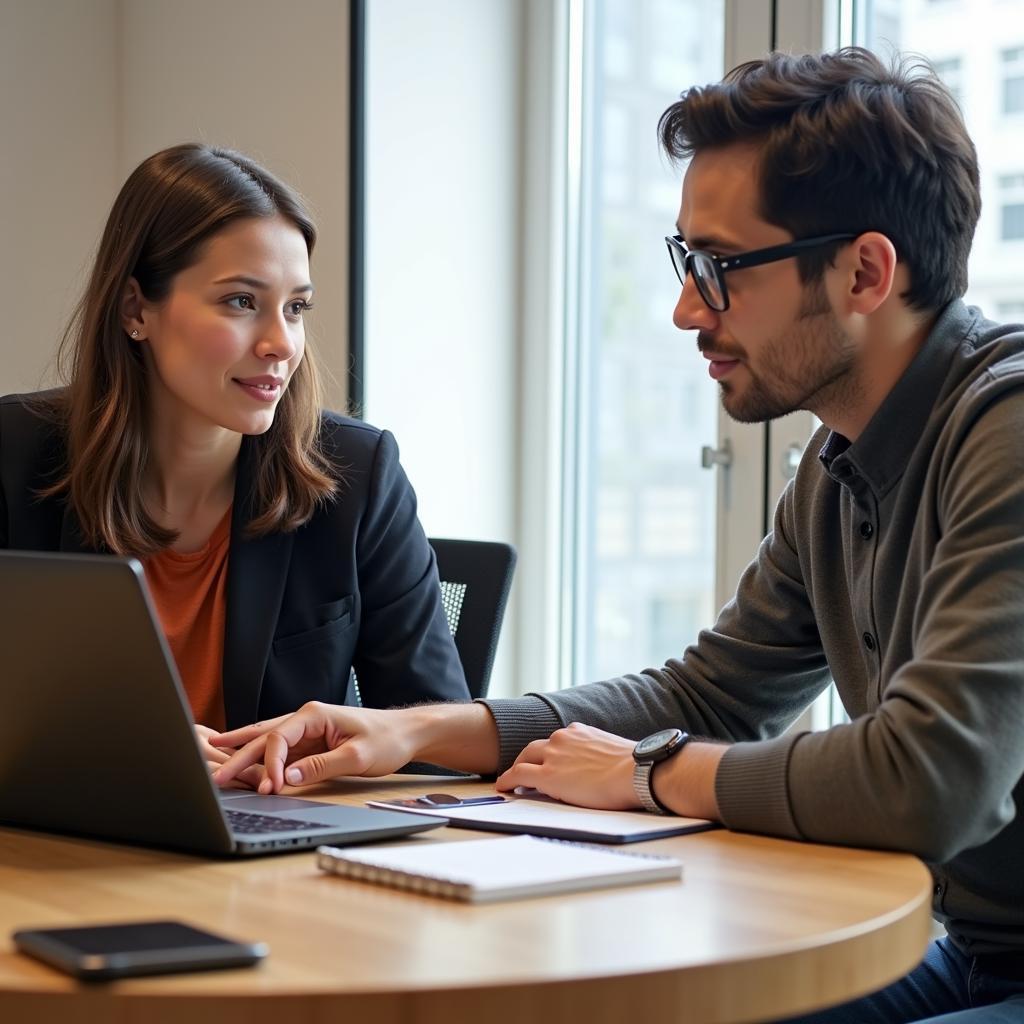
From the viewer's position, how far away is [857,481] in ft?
4.63

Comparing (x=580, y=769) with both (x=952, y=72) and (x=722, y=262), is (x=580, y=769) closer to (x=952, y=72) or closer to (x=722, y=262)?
(x=722, y=262)

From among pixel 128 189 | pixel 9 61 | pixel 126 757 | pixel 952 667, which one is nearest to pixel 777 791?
pixel 952 667

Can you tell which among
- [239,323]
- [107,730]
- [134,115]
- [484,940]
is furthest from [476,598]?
[134,115]

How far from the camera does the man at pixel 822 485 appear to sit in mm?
1250

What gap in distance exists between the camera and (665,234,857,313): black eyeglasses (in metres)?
1.42

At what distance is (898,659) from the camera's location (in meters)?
1.34

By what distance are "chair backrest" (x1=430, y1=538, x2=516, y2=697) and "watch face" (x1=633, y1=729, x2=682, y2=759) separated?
666 mm

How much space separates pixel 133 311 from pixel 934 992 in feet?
4.69

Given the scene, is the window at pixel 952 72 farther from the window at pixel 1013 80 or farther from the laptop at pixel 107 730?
the laptop at pixel 107 730

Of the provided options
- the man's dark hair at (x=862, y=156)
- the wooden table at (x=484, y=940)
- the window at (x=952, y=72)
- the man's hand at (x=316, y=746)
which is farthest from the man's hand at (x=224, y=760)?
the window at (x=952, y=72)

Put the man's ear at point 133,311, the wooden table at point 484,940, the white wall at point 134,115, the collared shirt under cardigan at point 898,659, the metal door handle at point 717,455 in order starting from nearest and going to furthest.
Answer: the wooden table at point 484,940
the collared shirt under cardigan at point 898,659
the man's ear at point 133,311
the metal door handle at point 717,455
the white wall at point 134,115

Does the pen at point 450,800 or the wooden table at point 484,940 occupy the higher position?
the wooden table at point 484,940

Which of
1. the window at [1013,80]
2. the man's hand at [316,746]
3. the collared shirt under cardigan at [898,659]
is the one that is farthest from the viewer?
the window at [1013,80]

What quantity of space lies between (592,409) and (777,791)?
2.22 meters
